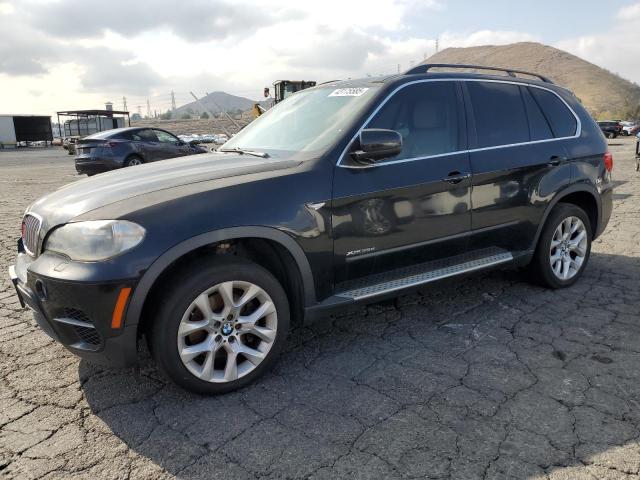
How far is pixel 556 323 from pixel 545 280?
69 centimetres

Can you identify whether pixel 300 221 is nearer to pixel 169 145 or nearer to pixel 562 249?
pixel 562 249

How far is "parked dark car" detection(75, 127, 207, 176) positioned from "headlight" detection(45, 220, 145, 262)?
10.1 m

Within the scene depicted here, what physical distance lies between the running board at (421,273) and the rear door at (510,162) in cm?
10

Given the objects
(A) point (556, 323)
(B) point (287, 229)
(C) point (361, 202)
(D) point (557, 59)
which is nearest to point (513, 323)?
(A) point (556, 323)

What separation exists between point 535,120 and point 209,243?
3.07m

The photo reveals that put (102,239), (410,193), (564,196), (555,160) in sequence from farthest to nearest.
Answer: (564,196), (555,160), (410,193), (102,239)

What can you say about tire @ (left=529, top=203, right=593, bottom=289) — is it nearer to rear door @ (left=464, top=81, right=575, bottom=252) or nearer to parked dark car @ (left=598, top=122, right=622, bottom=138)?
rear door @ (left=464, top=81, right=575, bottom=252)

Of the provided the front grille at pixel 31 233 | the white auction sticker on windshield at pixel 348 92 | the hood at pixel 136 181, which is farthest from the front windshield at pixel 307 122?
the front grille at pixel 31 233

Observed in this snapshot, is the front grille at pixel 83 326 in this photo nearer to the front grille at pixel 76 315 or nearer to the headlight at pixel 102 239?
the front grille at pixel 76 315

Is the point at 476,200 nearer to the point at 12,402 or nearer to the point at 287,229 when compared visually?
the point at 287,229

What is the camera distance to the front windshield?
3.38 metres

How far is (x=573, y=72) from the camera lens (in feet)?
391

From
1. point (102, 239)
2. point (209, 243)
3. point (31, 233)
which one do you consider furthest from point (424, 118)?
point (31, 233)

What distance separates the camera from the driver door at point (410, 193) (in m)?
3.16
